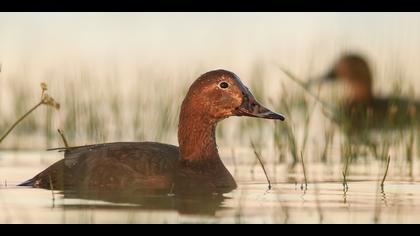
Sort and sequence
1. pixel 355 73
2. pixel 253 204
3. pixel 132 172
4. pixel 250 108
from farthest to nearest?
1. pixel 355 73
2. pixel 250 108
3. pixel 132 172
4. pixel 253 204

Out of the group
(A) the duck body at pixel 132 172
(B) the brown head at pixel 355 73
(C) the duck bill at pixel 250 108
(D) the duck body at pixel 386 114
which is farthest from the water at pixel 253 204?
(B) the brown head at pixel 355 73

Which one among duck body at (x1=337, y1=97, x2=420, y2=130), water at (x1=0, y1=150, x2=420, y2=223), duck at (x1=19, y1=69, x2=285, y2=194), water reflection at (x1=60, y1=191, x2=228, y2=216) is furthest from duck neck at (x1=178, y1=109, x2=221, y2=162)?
duck body at (x1=337, y1=97, x2=420, y2=130)

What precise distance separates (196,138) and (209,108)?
26 centimetres

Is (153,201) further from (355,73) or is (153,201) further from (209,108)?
(355,73)

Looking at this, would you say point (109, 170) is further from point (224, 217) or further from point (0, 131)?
point (0, 131)

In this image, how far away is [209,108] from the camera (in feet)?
31.4

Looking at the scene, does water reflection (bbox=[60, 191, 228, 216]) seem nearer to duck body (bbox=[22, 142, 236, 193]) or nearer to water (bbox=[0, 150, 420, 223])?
water (bbox=[0, 150, 420, 223])

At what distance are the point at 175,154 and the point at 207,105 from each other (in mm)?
468

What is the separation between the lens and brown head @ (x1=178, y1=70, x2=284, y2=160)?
31.2 ft

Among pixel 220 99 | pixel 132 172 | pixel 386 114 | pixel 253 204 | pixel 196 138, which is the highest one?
pixel 220 99

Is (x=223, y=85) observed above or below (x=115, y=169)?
above

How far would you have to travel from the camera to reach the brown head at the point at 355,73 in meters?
19.8

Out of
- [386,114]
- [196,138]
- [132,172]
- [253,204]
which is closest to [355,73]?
[386,114]

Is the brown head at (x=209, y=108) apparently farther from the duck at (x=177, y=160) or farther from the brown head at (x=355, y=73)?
the brown head at (x=355, y=73)
